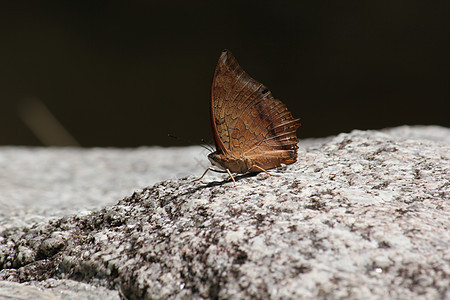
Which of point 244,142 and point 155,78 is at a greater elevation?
point 155,78

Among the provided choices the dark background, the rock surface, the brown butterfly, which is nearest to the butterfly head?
the brown butterfly

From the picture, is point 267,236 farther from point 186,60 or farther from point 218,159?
point 186,60

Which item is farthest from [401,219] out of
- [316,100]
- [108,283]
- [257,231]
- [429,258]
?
[316,100]

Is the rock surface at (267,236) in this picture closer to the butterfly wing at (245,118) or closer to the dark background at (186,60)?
the butterfly wing at (245,118)

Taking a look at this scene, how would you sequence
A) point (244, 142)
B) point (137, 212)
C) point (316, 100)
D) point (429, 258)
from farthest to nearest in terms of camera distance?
point (316, 100) < point (244, 142) < point (137, 212) < point (429, 258)

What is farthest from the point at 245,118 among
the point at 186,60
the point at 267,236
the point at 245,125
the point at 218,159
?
the point at 186,60

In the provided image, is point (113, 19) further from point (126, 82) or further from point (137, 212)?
point (137, 212)

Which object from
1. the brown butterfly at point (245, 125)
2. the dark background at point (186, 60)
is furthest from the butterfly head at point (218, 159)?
the dark background at point (186, 60)
